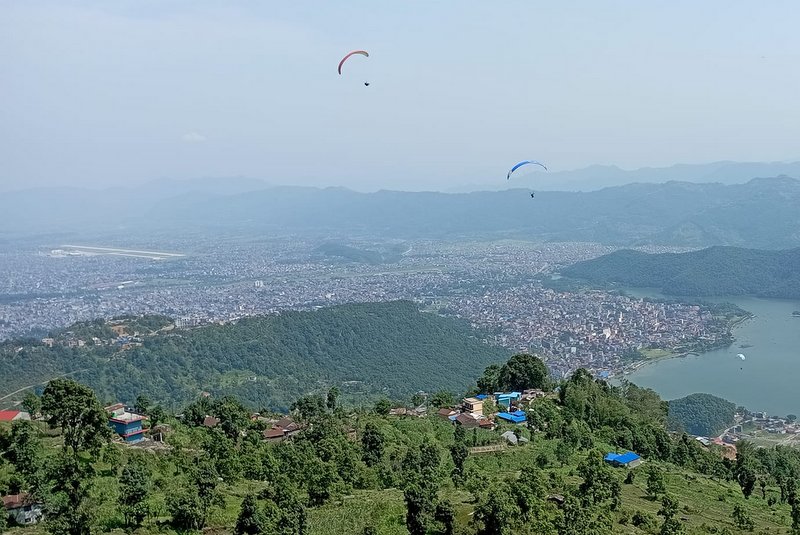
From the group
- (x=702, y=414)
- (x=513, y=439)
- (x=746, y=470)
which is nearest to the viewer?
(x=746, y=470)

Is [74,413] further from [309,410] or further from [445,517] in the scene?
[309,410]

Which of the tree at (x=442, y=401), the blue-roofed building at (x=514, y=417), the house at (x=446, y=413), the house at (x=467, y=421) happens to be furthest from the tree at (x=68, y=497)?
the tree at (x=442, y=401)

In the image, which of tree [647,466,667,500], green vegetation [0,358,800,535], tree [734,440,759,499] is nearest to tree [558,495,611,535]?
green vegetation [0,358,800,535]

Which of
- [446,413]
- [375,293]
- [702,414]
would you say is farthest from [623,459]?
[375,293]

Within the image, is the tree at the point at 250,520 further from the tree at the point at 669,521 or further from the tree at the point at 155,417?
the tree at the point at 155,417

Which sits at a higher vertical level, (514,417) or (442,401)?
(514,417)

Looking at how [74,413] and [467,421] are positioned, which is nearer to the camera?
[74,413]

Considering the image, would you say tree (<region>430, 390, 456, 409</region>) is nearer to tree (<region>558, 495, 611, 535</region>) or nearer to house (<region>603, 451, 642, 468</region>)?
house (<region>603, 451, 642, 468</region>)
